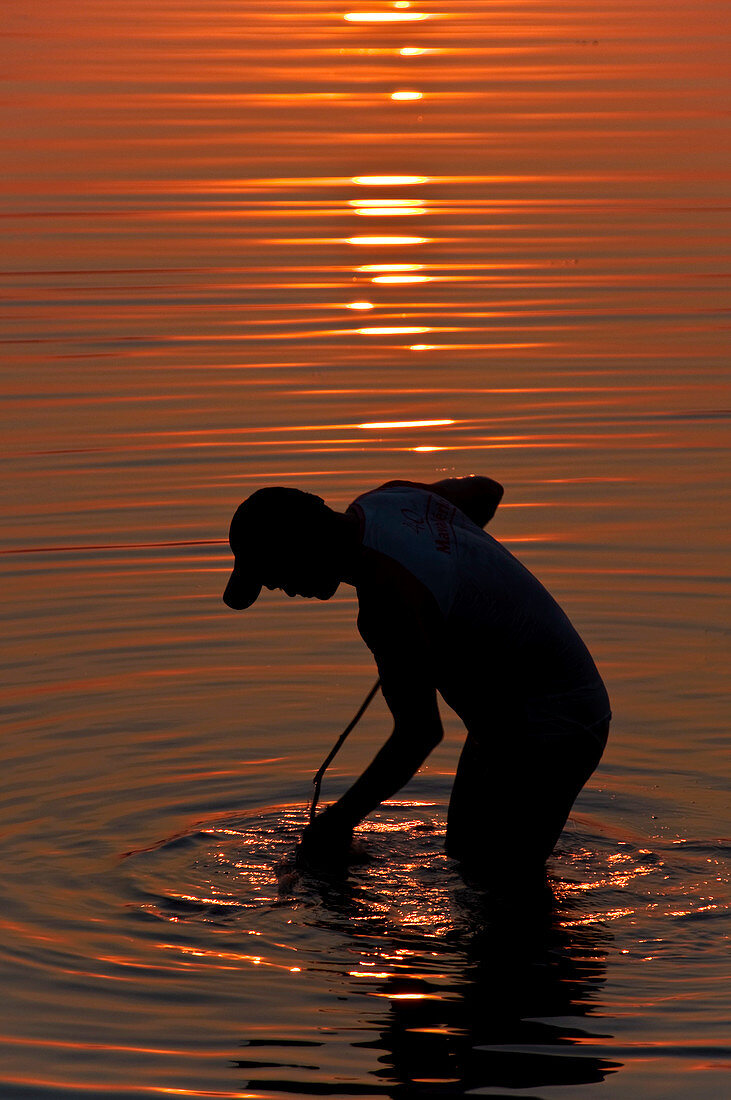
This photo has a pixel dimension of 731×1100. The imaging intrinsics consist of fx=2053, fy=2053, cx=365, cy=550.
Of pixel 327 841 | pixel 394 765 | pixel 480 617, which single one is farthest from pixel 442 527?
pixel 327 841

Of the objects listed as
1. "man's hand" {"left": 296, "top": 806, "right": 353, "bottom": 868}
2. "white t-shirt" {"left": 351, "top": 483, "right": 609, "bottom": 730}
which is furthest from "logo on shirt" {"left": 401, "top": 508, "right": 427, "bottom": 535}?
"man's hand" {"left": 296, "top": 806, "right": 353, "bottom": 868}

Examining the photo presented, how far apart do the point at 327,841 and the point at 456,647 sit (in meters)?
0.83

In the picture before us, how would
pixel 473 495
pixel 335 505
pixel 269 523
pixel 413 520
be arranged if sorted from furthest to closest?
pixel 335 505, pixel 473 495, pixel 413 520, pixel 269 523

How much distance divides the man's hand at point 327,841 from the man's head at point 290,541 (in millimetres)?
897

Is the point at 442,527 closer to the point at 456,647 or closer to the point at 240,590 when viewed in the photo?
the point at 456,647

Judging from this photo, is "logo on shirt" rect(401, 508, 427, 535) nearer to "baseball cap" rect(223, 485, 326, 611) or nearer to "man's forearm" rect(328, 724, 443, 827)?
"baseball cap" rect(223, 485, 326, 611)

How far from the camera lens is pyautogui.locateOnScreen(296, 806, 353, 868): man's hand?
7.05 meters

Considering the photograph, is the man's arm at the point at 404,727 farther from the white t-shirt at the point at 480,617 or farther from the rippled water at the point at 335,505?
the rippled water at the point at 335,505

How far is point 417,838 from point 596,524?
3.92 metres

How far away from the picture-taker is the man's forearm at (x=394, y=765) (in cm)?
665

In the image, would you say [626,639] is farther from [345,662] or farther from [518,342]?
[518,342]

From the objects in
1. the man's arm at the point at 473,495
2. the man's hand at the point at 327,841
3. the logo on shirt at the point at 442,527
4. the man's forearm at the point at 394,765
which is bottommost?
the man's hand at the point at 327,841

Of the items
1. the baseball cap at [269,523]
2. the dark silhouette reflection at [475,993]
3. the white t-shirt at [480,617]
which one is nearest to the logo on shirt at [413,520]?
the white t-shirt at [480,617]

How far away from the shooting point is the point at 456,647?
6977 mm
